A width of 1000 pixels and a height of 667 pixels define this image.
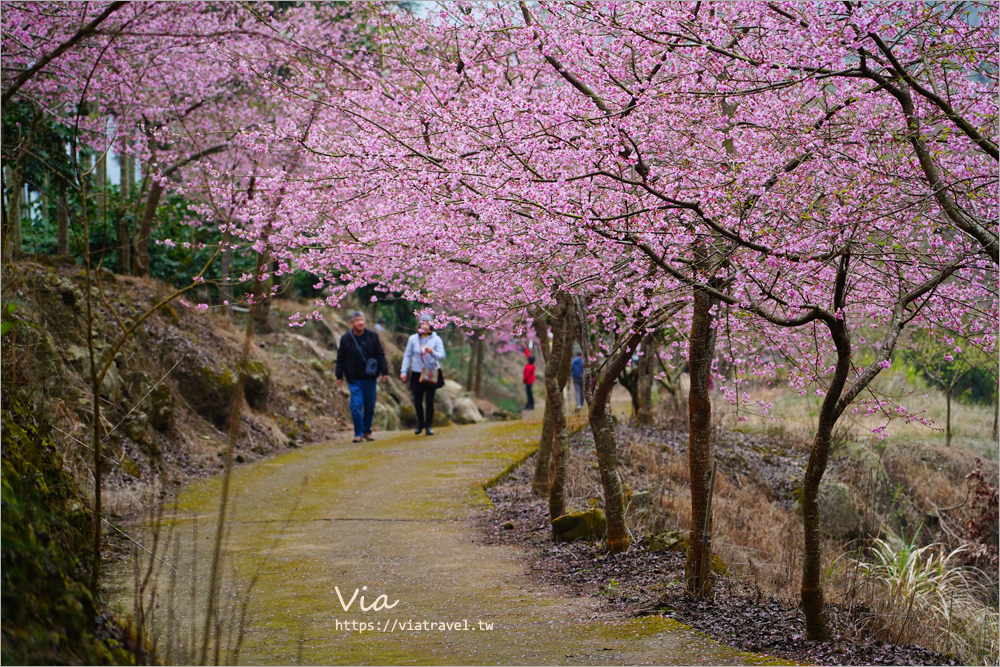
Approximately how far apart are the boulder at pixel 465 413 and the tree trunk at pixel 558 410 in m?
10.2

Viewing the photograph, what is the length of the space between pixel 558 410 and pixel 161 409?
4.87 meters

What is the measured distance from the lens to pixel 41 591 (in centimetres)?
233

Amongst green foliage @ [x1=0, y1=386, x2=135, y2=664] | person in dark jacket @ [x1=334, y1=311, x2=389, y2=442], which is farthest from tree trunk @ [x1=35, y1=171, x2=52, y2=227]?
green foliage @ [x1=0, y1=386, x2=135, y2=664]

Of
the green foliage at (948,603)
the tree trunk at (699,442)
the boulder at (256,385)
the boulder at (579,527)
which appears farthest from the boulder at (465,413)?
the tree trunk at (699,442)

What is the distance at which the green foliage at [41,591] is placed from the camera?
83.2 inches

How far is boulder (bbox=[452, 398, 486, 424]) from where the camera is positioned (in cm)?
1859

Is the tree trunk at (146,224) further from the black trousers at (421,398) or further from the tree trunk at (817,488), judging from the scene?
the tree trunk at (817,488)

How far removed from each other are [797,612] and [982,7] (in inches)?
170

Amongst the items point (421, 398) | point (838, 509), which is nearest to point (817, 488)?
point (838, 509)

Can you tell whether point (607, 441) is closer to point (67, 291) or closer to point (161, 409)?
point (161, 409)

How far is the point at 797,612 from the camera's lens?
18.6 ft

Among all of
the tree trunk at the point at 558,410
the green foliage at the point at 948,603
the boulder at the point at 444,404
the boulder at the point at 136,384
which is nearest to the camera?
the green foliage at the point at 948,603

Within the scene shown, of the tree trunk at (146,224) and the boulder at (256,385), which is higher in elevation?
the tree trunk at (146,224)

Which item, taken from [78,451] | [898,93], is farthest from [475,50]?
[78,451]
